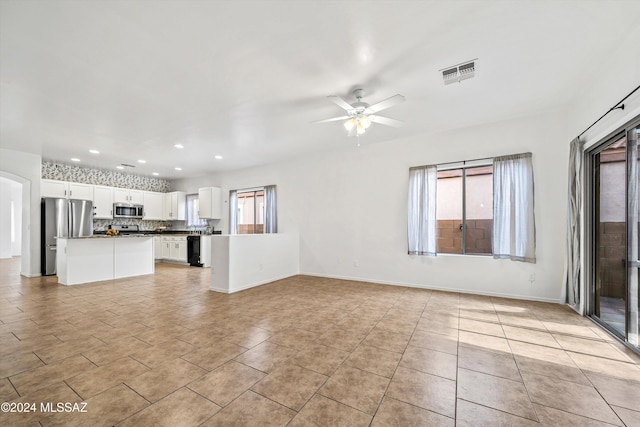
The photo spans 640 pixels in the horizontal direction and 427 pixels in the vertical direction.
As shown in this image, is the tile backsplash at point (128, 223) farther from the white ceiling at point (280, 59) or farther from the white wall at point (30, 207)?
the white ceiling at point (280, 59)

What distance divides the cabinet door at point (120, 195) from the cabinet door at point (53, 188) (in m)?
1.07

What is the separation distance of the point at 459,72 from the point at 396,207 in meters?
2.77

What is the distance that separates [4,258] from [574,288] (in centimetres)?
1576

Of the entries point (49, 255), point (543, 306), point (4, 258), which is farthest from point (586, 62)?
point (4, 258)

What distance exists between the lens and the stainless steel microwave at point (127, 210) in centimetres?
776

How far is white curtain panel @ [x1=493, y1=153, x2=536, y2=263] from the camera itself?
13.2 feet

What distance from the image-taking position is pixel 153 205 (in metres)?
8.78

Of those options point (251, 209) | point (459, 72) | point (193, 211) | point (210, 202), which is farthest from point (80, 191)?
point (459, 72)

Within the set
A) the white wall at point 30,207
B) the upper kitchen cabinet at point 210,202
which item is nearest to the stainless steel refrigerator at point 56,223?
the white wall at point 30,207

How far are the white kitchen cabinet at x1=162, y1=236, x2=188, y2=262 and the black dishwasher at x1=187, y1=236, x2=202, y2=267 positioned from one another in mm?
193

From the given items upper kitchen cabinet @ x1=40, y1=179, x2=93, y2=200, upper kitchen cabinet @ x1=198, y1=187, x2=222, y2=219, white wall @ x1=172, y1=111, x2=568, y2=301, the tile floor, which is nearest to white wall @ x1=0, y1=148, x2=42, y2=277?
upper kitchen cabinet @ x1=40, y1=179, x2=93, y2=200

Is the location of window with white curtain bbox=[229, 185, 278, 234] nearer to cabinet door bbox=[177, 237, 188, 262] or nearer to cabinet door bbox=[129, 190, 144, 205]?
cabinet door bbox=[177, 237, 188, 262]

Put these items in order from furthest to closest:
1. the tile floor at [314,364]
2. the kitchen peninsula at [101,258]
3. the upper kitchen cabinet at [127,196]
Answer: the upper kitchen cabinet at [127,196] → the kitchen peninsula at [101,258] → the tile floor at [314,364]

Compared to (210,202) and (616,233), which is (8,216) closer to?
(210,202)
